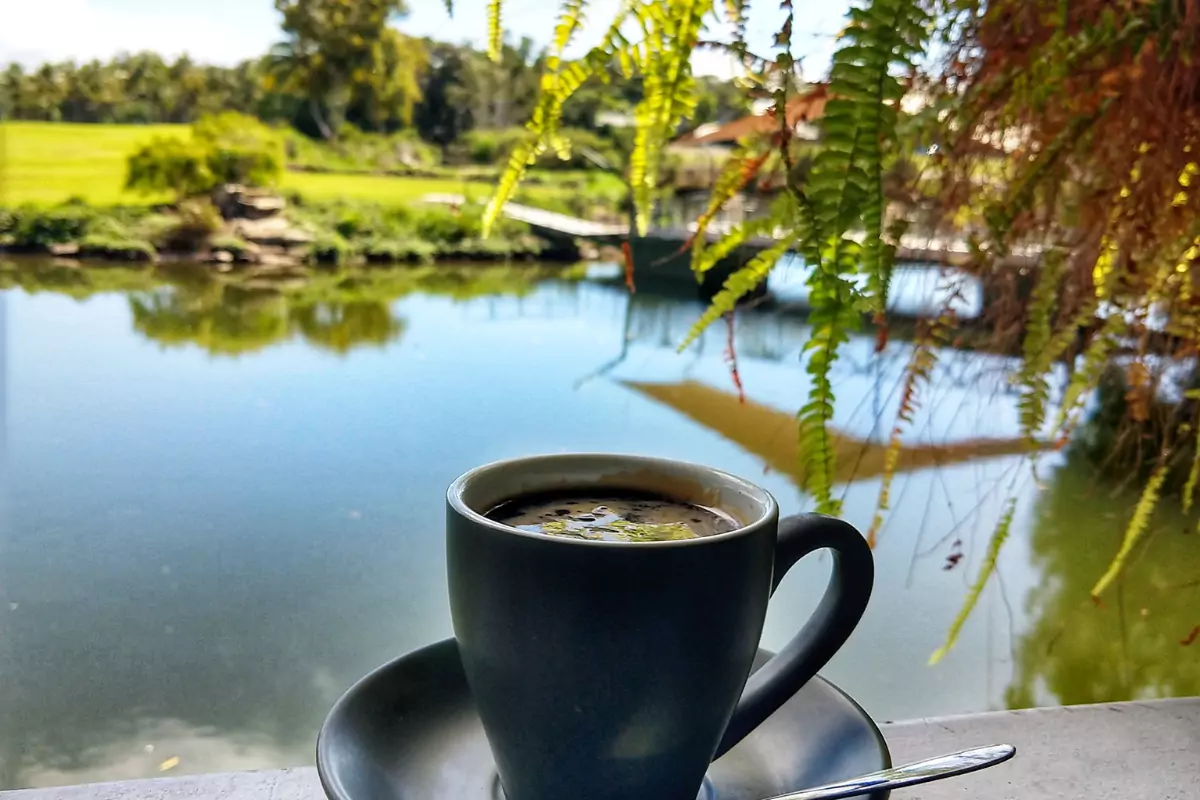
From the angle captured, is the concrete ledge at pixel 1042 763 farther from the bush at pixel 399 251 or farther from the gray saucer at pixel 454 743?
the bush at pixel 399 251

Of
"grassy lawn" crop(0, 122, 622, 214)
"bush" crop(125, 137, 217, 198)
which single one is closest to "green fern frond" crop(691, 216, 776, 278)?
"grassy lawn" crop(0, 122, 622, 214)

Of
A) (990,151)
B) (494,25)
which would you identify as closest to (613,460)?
(494,25)

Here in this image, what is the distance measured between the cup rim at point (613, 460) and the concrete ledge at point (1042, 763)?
0.35 feet

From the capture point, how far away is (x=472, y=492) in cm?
19

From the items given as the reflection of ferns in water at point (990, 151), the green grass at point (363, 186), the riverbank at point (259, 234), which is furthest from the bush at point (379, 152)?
the reflection of ferns in water at point (990, 151)

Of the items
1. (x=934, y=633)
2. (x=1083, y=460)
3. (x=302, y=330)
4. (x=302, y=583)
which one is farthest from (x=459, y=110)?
(x=934, y=633)

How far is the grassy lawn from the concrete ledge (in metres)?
1.45

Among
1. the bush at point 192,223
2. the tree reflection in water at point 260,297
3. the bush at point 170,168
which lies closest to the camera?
the tree reflection in water at point 260,297

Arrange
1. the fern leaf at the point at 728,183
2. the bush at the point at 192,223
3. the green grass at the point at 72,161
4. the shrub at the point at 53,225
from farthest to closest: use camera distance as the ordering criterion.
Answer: the bush at the point at 192,223 < the shrub at the point at 53,225 < the green grass at the point at 72,161 < the fern leaf at the point at 728,183

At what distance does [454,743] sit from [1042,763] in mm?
175

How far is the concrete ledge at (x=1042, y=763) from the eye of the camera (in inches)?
9.1

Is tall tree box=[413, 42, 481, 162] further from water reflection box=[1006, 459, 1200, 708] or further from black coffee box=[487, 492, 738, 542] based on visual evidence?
black coffee box=[487, 492, 738, 542]

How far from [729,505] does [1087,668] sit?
559 mm

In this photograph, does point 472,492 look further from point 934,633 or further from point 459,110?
point 459,110
